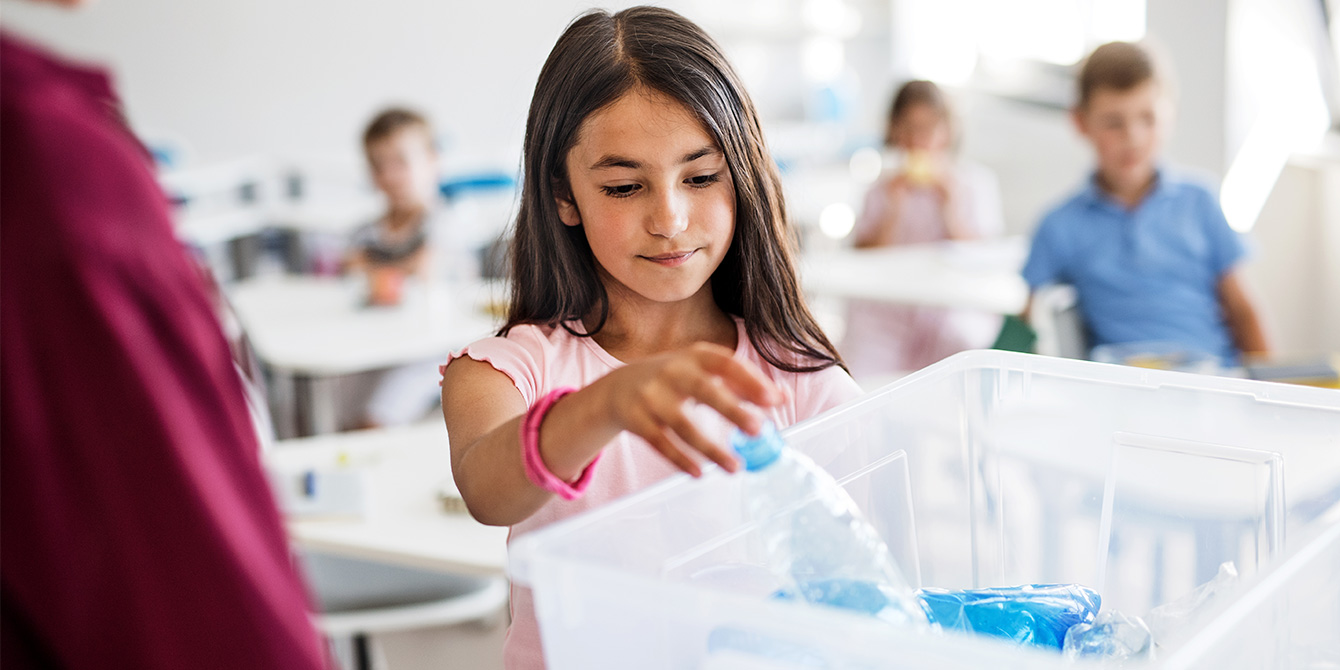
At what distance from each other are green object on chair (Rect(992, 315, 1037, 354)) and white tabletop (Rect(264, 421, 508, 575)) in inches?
24.3

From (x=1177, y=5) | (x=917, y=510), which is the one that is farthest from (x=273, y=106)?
(x=917, y=510)

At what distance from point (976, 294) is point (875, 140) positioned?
381 centimetres

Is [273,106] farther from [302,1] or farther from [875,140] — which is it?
[875,140]

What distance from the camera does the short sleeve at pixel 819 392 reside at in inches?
41.8

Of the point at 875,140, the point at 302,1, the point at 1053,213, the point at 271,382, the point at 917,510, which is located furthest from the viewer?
the point at 875,140

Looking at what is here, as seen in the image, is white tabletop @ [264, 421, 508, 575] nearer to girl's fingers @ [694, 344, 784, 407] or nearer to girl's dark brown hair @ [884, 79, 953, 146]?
girl's fingers @ [694, 344, 784, 407]

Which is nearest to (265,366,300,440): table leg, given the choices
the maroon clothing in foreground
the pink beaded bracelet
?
the pink beaded bracelet

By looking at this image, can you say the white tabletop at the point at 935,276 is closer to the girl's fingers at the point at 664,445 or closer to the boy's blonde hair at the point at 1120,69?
the boy's blonde hair at the point at 1120,69

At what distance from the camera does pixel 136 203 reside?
1.41ft

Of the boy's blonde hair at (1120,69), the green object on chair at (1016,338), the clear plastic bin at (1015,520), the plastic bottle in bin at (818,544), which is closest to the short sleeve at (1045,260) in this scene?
the boy's blonde hair at (1120,69)

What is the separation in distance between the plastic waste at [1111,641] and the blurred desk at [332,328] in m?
1.87

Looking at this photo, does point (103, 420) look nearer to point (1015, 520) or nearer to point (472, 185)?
point (1015, 520)

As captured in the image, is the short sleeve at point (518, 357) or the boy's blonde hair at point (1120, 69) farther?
the boy's blonde hair at point (1120, 69)

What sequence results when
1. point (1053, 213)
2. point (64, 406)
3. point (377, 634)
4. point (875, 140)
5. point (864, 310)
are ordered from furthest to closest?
1. point (875, 140)
2. point (864, 310)
3. point (1053, 213)
4. point (377, 634)
5. point (64, 406)
